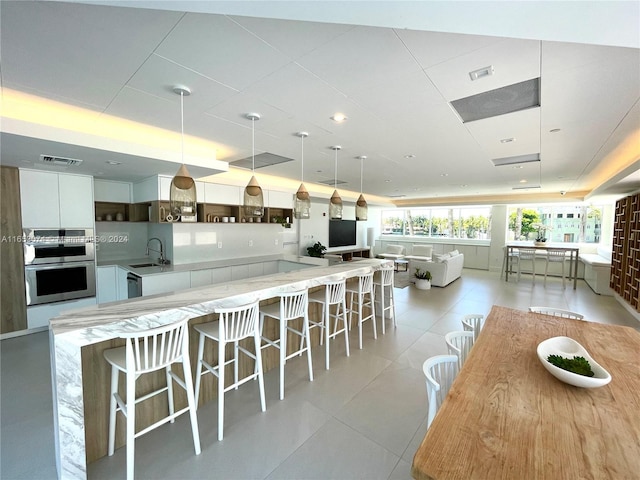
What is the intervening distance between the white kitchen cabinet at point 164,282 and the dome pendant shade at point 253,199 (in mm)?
1968

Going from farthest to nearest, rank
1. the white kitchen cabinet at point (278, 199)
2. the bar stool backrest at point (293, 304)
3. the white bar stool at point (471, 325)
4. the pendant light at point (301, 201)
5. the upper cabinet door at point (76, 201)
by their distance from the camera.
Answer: the white kitchen cabinet at point (278, 199)
the upper cabinet door at point (76, 201)
the pendant light at point (301, 201)
the bar stool backrest at point (293, 304)
the white bar stool at point (471, 325)

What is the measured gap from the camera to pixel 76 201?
3918mm

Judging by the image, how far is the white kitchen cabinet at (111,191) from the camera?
4445 millimetres

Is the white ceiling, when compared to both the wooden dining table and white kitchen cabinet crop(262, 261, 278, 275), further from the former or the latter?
white kitchen cabinet crop(262, 261, 278, 275)

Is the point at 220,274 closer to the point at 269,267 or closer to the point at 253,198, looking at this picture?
the point at 269,267

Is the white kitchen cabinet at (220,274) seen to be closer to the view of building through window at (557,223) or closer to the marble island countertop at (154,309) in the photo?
the marble island countertop at (154,309)

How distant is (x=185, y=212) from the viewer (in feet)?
7.41

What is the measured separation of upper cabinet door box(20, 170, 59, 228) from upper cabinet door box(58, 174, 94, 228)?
0.06m

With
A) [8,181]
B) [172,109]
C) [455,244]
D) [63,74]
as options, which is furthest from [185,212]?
[455,244]

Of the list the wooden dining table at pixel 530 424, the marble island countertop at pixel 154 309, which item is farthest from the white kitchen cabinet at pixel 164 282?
the wooden dining table at pixel 530 424

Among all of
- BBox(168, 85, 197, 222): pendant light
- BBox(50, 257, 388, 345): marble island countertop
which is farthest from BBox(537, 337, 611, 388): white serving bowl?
BBox(168, 85, 197, 222): pendant light

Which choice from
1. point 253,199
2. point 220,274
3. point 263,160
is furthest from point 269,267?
point 253,199

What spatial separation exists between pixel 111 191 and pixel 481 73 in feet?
17.7

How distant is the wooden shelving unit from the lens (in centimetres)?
467
